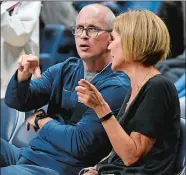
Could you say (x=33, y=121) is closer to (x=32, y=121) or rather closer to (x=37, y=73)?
(x=32, y=121)

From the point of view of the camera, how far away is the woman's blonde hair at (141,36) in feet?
3.43

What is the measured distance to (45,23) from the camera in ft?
5.41

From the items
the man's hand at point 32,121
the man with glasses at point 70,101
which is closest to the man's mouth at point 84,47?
the man with glasses at point 70,101

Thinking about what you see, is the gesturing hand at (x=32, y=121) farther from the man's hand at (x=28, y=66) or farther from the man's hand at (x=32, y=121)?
the man's hand at (x=28, y=66)

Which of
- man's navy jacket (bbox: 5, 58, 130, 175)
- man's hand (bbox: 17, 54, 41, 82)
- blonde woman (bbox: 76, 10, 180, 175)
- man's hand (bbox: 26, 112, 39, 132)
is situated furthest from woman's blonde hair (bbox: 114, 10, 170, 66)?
man's hand (bbox: 26, 112, 39, 132)

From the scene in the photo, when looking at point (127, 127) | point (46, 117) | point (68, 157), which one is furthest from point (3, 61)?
point (127, 127)

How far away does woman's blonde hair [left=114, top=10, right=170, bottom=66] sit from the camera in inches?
41.1

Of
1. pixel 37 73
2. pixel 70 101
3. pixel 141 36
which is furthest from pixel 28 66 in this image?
pixel 141 36

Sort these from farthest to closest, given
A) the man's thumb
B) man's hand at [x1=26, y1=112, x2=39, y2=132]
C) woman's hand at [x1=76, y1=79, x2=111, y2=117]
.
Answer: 1. man's hand at [x1=26, y1=112, x2=39, y2=132]
2. the man's thumb
3. woman's hand at [x1=76, y1=79, x2=111, y2=117]

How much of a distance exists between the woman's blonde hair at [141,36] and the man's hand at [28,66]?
217 millimetres

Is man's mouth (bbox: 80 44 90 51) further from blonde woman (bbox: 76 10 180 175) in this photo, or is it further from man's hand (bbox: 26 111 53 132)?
man's hand (bbox: 26 111 53 132)

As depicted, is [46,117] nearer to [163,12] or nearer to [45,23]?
[45,23]

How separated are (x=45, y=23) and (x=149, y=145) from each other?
0.78 metres

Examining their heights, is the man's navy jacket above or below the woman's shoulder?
below
